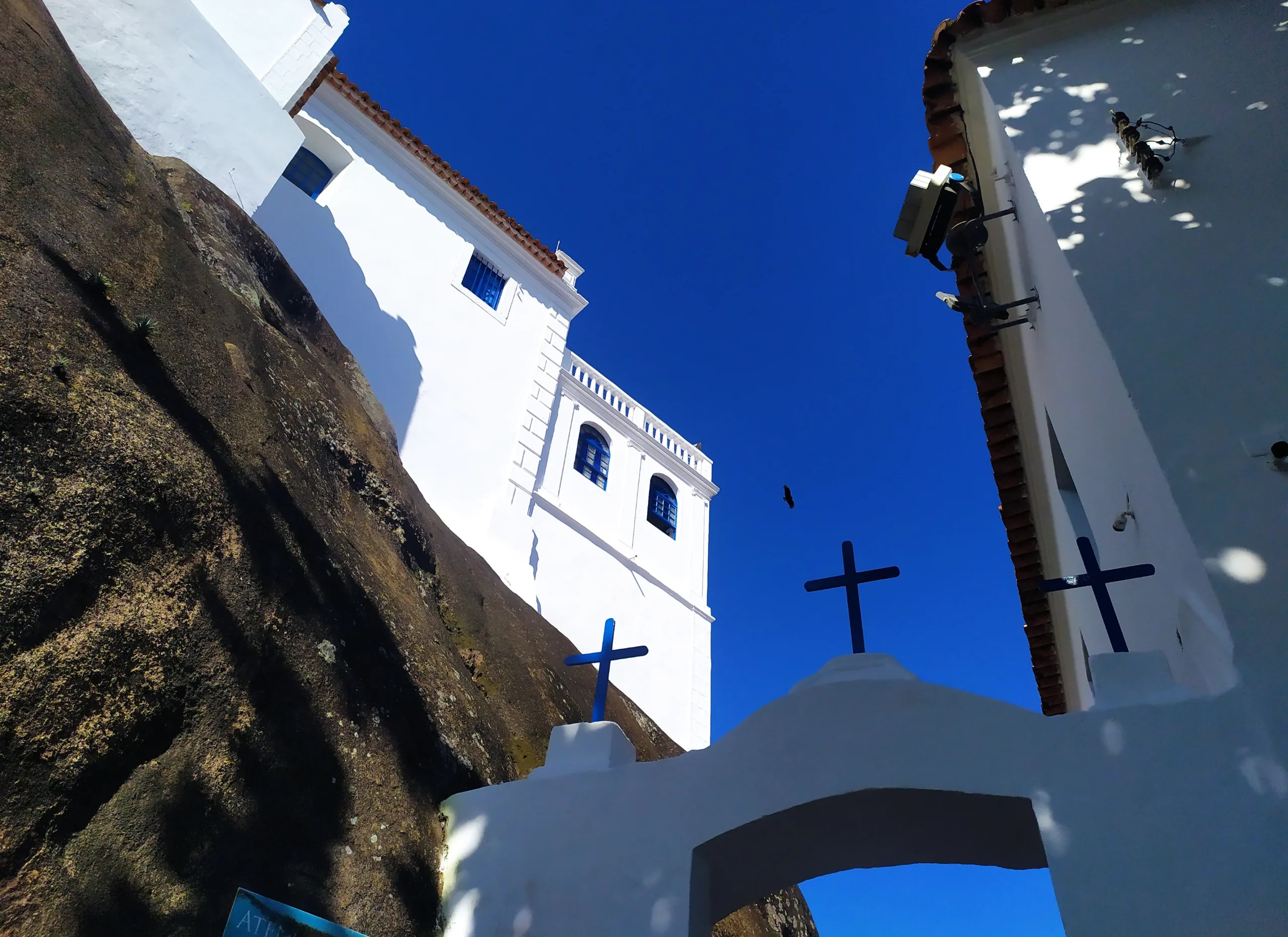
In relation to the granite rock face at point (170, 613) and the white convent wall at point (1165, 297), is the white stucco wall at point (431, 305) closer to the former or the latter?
the granite rock face at point (170, 613)

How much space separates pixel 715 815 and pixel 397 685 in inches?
87.9

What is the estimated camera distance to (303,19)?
40.6ft

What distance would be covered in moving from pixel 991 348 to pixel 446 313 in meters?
10.2

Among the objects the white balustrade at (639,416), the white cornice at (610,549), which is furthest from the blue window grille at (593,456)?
the white cornice at (610,549)

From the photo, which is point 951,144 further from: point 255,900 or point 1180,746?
point 255,900

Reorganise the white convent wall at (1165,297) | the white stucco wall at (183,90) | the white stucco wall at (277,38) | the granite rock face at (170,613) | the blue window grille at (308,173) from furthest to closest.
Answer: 1. the blue window grille at (308,173)
2. the white stucco wall at (277,38)
3. the white stucco wall at (183,90)
4. the white convent wall at (1165,297)
5. the granite rock face at (170,613)

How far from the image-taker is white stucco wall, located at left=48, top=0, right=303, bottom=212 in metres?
9.29

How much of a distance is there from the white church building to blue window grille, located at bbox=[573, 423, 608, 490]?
0.04 m

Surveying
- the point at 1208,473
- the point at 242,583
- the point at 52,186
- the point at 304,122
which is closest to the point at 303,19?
the point at 304,122

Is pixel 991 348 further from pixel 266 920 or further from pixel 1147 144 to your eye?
pixel 266 920

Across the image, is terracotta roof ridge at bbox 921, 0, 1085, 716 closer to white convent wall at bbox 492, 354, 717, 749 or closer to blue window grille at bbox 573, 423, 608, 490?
white convent wall at bbox 492, 354, 717, 749

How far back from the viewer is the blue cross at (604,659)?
5.25m

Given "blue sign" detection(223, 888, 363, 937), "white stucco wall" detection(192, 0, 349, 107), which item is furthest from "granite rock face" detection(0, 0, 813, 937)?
"white stucco wall" detection(192, 0, 349, 107)

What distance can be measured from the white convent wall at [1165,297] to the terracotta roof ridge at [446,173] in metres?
11.4
